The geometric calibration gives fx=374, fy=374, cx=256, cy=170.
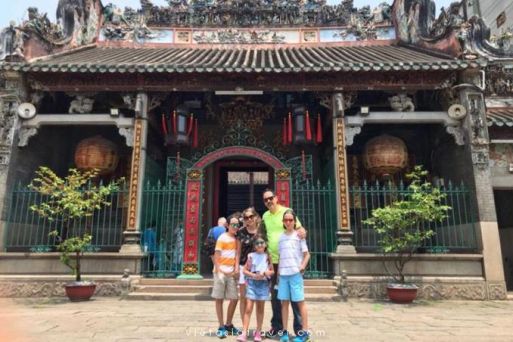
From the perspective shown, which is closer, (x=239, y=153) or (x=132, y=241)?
(x=132, y=241)

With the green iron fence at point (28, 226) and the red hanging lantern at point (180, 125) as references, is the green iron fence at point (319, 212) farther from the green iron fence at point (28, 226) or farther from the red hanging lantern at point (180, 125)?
the green iron fence at point (28, 226)

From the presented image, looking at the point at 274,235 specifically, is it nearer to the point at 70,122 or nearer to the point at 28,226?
the point at 70,122

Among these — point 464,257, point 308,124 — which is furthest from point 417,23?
point 464,257

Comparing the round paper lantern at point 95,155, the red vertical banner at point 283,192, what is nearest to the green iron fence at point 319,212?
the red vertical banner at point 283,192

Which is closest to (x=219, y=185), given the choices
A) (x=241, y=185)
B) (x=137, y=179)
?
(x=137, y=179)

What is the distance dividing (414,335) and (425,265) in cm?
369

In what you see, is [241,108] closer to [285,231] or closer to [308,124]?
[308,124]

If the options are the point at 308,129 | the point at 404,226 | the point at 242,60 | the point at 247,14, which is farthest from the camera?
the point at 247,14

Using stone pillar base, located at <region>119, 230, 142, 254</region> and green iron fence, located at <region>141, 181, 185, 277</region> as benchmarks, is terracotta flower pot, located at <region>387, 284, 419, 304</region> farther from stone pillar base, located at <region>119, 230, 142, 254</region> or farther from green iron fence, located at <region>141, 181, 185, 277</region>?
stone pillar base, located at <region>119, 230, 142, 254</region>

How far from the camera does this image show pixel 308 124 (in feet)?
30.6

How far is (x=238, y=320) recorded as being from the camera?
5664 mm

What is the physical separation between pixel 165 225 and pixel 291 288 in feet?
18.9

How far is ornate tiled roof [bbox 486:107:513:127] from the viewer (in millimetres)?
8812

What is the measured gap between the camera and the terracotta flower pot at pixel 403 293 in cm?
714
